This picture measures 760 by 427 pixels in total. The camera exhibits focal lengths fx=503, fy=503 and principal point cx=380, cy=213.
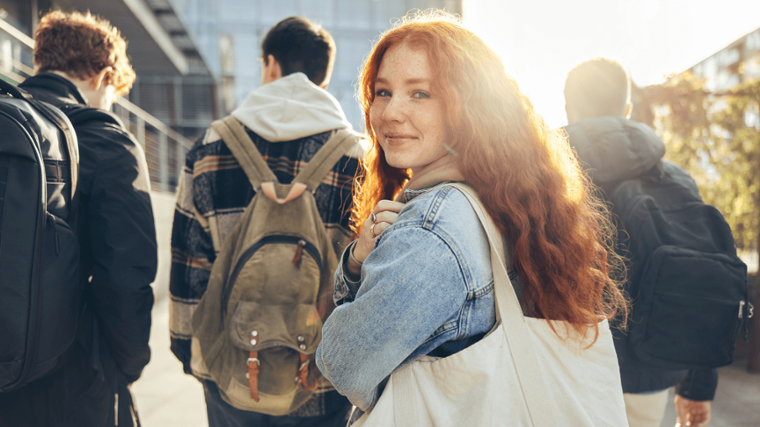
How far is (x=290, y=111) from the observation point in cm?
216

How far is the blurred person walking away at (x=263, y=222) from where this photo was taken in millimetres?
1885

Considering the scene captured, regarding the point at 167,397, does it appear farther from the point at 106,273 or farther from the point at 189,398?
the point at 106,273

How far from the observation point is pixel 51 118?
1670mm

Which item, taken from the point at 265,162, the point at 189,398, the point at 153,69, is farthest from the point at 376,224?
the point at 153,69

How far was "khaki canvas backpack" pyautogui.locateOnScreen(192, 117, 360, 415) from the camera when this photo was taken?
1858mm

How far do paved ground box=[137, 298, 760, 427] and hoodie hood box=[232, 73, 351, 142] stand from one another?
9.41 ft

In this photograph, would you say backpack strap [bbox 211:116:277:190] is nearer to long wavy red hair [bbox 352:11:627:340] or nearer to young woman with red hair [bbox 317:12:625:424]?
young woman with red hair [bbox 317:12:625:424]

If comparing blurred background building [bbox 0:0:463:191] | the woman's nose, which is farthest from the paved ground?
blurred background building [bbox 0:0:463:191]

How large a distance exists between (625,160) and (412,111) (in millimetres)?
1316

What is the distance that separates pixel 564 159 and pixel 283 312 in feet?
3.73

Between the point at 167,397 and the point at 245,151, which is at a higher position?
the point at 245,151

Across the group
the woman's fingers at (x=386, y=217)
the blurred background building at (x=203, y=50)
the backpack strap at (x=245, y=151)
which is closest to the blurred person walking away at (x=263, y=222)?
the backpack strap at (x=245, y=151)

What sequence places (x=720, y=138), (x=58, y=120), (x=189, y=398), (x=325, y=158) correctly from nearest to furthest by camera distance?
(x=58, y=120)
(x=325, y=158)
(x=189, y=398)
(x=720, y=138)

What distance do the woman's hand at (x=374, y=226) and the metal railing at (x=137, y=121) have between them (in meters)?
4.43
